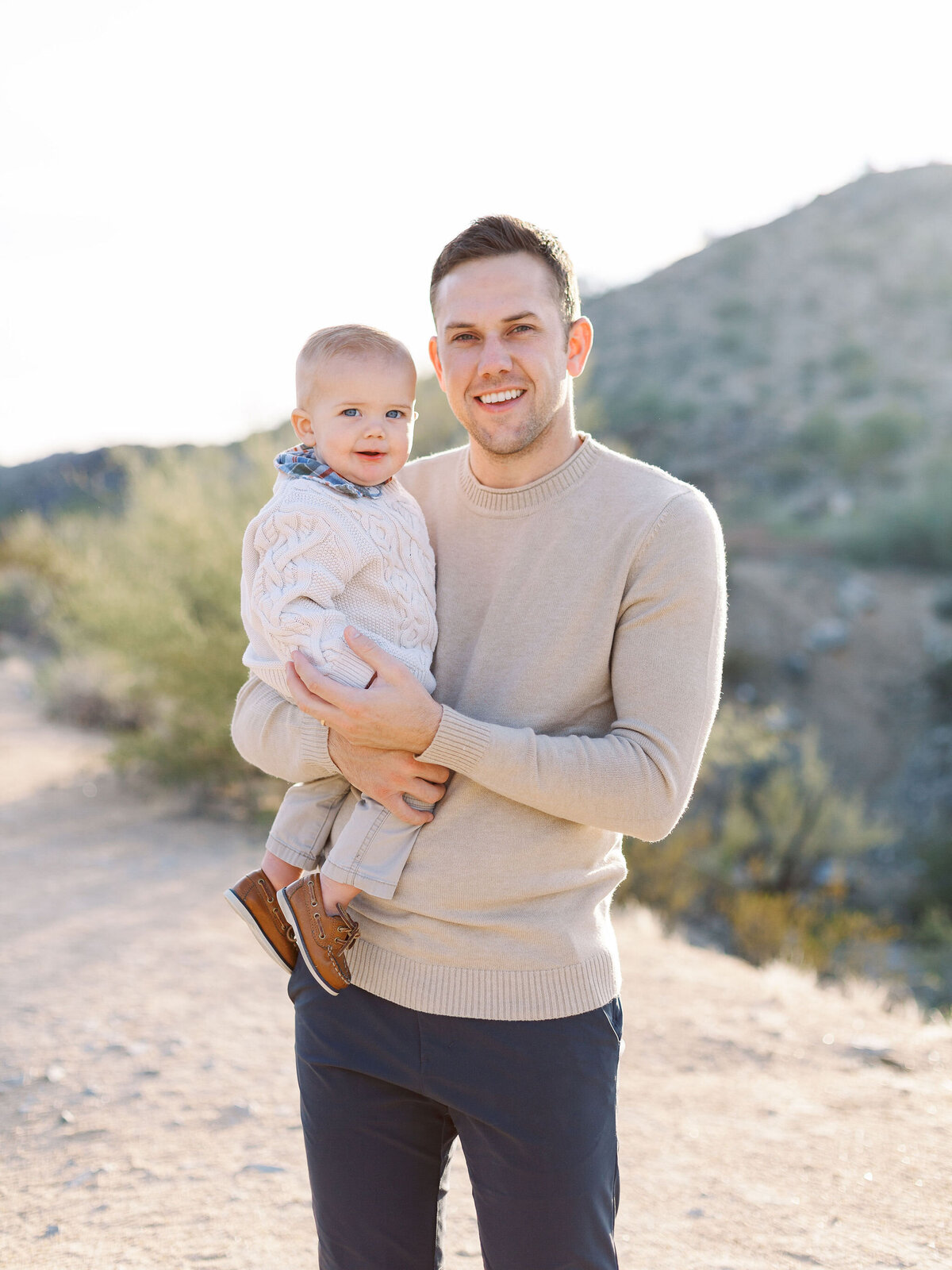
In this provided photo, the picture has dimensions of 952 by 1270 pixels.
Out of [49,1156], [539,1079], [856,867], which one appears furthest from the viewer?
[856,867]

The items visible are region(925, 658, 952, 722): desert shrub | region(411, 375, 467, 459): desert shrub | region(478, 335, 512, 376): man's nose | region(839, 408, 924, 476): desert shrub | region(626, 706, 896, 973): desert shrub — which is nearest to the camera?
region(478, 335, 512, 376): man's nose

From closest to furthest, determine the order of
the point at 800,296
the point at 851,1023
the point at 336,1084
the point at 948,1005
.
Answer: the point at 336,1084 → the point at 851,1023 → the point at 948,1005 → the point at 800,296

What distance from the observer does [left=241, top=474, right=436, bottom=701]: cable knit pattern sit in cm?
228

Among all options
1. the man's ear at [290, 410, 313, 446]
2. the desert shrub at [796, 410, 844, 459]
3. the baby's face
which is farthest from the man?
the desert shrub at [796, 410, 844, 459]

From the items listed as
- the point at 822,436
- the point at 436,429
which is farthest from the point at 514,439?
the point at 822,436

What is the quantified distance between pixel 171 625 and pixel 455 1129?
7517 millimetres

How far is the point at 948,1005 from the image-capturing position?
6836mm

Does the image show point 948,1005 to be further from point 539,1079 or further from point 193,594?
point 193,594

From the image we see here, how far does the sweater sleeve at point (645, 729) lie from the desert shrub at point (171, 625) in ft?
22.4

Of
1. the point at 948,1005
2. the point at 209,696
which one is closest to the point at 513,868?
the point at 948,1005

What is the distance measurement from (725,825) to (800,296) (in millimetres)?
29263

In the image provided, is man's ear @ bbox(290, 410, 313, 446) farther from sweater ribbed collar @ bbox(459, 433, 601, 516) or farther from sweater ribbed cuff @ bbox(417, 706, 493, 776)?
sweater ribbed cuff @ bbox(417, 706, 493, 776)

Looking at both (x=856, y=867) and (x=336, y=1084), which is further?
(x=856, y=867)

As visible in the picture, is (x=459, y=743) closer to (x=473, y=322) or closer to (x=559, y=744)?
(x=559, y=744)
